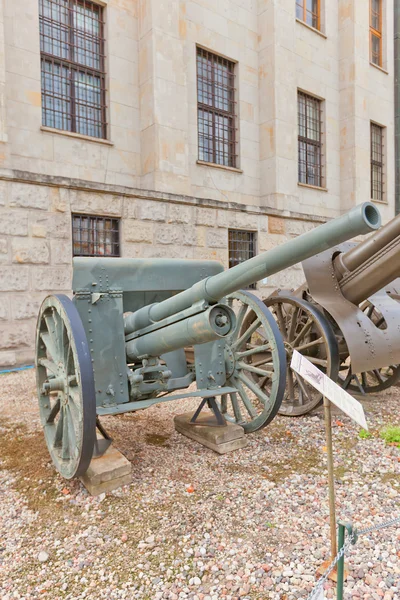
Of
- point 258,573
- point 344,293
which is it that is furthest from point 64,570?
point 344,293

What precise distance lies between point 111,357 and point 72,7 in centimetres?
902

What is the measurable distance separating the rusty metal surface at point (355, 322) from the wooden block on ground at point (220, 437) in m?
1.30

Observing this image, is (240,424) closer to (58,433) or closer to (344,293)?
(58,433)

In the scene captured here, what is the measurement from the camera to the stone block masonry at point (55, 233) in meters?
7.19

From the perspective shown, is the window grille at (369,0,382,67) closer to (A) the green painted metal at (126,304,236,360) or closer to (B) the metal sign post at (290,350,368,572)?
(A) the green painted metal at (126,304,236,360)

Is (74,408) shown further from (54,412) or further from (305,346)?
(305,346)

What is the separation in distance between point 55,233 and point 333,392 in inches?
263

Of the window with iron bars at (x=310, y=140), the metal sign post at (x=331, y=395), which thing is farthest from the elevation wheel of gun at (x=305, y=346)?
the window with iron bars at (x=310, y=140)

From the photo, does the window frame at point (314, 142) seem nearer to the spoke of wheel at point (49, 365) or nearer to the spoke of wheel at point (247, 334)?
the spoke of wheel at point (247, 334)

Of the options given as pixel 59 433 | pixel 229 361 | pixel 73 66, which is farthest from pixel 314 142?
pixel 59 433

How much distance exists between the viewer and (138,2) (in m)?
9.90

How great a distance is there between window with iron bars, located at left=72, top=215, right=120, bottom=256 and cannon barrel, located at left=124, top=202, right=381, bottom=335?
5145 millimetres

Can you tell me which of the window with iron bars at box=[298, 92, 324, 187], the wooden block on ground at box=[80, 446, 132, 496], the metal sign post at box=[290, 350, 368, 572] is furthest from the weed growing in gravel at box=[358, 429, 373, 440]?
the window with iron bars at box=[298, 92, 324, 187]

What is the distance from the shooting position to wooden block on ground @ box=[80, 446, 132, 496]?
288 cm
